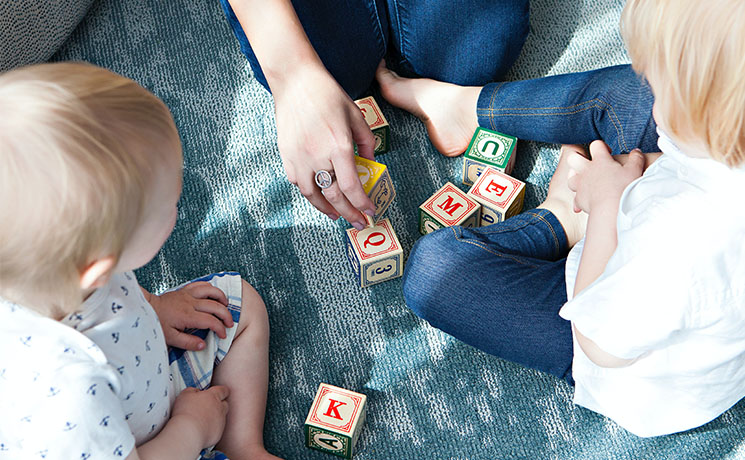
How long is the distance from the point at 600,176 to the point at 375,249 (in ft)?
1.23

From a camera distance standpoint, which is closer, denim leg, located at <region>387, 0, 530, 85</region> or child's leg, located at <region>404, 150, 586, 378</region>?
child's leg, located at <region>404, 150, 586, 378</region>

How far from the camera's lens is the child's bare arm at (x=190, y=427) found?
84 cm

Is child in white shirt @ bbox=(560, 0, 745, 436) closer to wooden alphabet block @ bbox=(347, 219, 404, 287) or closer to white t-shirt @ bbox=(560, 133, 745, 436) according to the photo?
white t-shirt @ bbox=(560, 133, 745, 436)

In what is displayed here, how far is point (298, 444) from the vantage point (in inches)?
41.8

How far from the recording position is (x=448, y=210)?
47.3 inches

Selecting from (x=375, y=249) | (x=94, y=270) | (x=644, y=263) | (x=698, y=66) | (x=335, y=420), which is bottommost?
(x=335, y=420)

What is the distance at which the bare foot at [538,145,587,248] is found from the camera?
3.76 feet

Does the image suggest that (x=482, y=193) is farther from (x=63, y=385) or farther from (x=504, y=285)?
(x=63, y=385)

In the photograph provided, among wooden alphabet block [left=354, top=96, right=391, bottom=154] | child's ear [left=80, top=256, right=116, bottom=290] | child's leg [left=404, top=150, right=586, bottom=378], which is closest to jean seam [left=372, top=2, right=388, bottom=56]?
wooden alphabet block [left=354, top=96, right=391, bottom=154]

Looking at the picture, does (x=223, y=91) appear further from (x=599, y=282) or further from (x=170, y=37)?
(x=599, y=282)

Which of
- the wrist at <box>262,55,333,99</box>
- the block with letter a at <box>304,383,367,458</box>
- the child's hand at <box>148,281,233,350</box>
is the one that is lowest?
the block with letter a at <box>304,383,367,458</box>

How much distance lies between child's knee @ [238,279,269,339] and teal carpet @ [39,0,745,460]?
0.08 metres

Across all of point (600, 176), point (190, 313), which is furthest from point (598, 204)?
point (190, 313)

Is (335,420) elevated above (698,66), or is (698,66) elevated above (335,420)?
(698,66)
